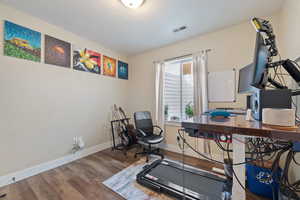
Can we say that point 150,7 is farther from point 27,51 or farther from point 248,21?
point 27,51

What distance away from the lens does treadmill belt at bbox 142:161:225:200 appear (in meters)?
1.47

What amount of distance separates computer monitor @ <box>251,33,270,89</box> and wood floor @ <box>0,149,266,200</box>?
184cm

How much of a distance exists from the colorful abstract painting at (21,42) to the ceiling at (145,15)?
1.03ft

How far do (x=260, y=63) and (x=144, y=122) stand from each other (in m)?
2.37

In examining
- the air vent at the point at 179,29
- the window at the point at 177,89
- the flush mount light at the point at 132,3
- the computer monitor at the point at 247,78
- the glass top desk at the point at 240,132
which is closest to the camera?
the glass top desk at the point at 240,132

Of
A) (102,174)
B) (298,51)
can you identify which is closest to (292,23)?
(298,51)

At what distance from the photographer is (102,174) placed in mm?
2002

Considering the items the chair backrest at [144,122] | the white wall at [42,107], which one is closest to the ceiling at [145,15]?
the white wall at [42,107]

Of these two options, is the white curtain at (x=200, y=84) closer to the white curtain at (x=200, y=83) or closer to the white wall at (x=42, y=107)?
the white curtain at (x=200, y=83)

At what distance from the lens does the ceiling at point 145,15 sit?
1785 millimetres

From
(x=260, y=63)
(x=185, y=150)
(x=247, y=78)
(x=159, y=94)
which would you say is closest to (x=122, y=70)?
(x=159, y=94)

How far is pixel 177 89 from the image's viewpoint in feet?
10.3

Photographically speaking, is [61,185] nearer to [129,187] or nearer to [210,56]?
[129,187]

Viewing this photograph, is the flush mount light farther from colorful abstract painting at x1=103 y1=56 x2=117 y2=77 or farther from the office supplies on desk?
the office supplies on desk
